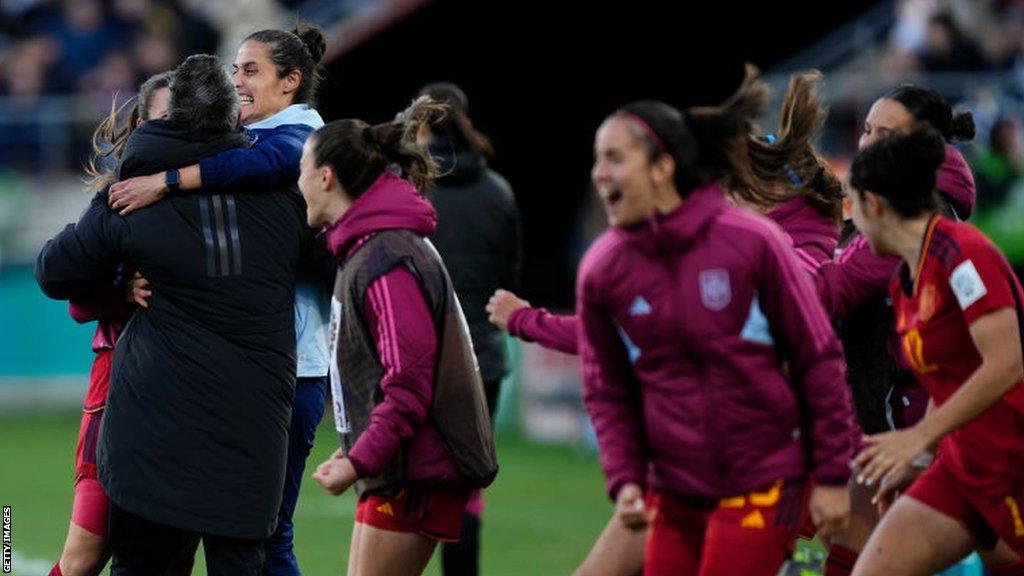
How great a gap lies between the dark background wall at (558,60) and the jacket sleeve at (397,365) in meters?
13.4

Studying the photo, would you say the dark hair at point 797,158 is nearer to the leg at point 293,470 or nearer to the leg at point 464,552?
the leg at point 293,470

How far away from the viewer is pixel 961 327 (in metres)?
6.27

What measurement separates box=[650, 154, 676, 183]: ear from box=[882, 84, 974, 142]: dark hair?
1659 mm

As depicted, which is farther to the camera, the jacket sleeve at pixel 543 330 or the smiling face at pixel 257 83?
the smiling face at pixel 257 83

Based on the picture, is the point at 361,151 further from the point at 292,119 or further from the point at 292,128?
the point at 292,119

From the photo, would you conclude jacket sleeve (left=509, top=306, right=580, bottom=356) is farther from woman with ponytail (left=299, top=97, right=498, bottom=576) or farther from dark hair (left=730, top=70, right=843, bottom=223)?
dark hair (left=730, top=70, right=843, bottom=223)

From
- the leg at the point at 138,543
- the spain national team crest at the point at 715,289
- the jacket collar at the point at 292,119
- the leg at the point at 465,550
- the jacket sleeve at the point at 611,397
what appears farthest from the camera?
the leg at the point at 465,550

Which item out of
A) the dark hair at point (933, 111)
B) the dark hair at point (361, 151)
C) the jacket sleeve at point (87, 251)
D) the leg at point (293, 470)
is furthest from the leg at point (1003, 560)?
the jacket sleeve at point (87, 251)

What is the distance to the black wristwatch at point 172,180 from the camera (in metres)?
6.64

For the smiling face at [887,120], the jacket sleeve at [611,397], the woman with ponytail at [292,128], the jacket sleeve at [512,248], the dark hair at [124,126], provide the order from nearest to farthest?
the jacket sleeve at [611,397], the smiling face at [887,120], the dark hair at [124,126], the woman with ponytail at [292,128], the jacket sleeve at [512,248]

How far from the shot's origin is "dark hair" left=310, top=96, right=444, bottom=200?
6465 mm

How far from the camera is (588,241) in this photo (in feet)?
69.4

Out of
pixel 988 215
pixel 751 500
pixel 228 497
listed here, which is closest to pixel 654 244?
pixel 751 500

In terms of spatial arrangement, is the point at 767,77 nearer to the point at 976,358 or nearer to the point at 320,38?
the point at 320,38
